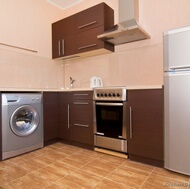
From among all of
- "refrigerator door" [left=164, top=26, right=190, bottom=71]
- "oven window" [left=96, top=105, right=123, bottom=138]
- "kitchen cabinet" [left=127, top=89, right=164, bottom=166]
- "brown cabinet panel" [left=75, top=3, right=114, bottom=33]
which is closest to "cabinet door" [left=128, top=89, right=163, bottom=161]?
"kitchen cabinet" [left=127, top=89, right=164, bottom=166]

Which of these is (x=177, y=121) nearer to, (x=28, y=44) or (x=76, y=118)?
(x=76, y=118)

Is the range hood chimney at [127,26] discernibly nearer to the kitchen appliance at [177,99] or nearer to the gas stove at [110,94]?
the kitchen appliance at [177,99]

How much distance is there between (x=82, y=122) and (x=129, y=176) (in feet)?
3.28

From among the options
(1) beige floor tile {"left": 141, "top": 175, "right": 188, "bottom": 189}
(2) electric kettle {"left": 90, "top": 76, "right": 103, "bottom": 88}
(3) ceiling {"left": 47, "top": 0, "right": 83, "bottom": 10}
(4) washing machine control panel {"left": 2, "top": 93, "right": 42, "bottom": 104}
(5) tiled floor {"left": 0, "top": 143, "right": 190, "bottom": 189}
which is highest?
(3) ceiling {"left": 47, "top": 0, "right": 83, "bottom": 10}

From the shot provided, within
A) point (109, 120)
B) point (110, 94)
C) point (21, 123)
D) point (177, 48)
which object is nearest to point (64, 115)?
point (21, 123)

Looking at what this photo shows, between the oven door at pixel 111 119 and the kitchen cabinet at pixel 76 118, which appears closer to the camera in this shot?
the oven door at pixel 111 119

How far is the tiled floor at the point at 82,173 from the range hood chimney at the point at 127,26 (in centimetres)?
160

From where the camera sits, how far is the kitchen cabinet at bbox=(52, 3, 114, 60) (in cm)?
236

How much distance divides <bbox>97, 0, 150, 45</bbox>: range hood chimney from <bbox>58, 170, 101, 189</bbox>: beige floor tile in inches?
67.5

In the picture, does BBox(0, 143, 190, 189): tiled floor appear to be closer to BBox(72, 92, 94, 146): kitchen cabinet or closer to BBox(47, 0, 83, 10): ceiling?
BBox(72, 92, 94, 146): kitchen cabinet

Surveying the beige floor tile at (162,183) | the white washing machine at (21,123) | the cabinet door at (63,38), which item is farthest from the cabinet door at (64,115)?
the beige floor tile at (162,183)

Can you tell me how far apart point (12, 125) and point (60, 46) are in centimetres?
161

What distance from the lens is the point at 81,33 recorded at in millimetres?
2582

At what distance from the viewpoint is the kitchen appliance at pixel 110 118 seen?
193 cm
